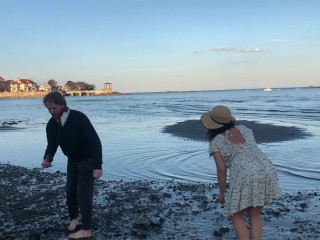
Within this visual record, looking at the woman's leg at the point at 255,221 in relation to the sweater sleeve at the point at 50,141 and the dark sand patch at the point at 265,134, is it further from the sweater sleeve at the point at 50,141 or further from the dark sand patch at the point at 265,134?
the dark sand patch at the point at 265,134

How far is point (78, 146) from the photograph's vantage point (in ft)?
17.6

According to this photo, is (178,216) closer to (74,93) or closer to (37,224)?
(37,224)

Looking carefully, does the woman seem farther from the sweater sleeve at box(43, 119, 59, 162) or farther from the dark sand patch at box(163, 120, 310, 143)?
the dark sand patch at box(163, 120, 310, 143)

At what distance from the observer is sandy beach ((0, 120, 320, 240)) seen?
5.93 metres

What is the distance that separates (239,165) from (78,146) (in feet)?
7.10

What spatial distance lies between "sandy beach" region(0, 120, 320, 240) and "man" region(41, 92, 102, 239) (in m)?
0.64

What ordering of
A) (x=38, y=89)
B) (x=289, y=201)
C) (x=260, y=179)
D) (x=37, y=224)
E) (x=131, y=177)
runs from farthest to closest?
(x=38, y=89)
(x=131, y=177)
(x=289, y=201)
(x=37, y=224)
(x=260, y=179)

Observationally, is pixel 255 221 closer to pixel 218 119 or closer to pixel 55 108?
pixel 218 119

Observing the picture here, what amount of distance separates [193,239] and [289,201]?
264 cm

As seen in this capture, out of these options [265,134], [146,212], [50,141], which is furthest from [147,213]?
[265,134]

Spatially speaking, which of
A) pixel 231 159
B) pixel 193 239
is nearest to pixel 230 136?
pixel 231 159

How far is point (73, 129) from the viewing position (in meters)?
5.30

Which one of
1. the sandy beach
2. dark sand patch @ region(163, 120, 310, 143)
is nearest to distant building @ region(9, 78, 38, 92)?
dark sand patch @ region(163, 120, 310, 143)

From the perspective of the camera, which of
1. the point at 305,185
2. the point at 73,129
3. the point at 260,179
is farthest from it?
the point at 305,185
